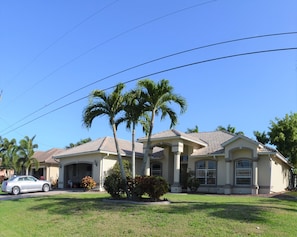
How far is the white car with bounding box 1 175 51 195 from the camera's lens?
26.1 m

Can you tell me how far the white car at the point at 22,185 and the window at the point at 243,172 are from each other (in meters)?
14.7

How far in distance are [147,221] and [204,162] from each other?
1824cm

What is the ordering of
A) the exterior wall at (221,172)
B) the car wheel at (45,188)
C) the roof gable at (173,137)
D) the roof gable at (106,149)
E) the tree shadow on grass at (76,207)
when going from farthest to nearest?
the roof gable at (106,149)
the roof gable at (173,137)
the car wheel at (45,188)
the exterior wall at (221,172)
the tree shadow on grass at (76,207)

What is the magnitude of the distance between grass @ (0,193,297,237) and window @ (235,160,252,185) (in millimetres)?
13486

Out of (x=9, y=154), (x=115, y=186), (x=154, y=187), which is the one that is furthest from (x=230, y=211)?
(x=9, y=154)

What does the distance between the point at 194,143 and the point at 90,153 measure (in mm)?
8848

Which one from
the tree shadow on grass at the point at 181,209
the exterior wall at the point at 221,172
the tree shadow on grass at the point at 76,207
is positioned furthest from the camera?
the exterior wall at the point at 221,172

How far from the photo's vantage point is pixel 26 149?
142ft

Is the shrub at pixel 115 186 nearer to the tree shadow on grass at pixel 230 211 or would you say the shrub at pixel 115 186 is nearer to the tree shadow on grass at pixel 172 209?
the tree shadow on grass at pixel 172 209

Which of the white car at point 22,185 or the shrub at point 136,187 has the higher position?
the shrub at point 136,187

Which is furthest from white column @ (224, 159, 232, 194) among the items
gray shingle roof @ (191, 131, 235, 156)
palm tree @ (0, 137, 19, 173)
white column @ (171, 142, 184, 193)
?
palm tree @ (0, 137, 19, 173)

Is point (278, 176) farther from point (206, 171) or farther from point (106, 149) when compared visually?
point (106, 149)

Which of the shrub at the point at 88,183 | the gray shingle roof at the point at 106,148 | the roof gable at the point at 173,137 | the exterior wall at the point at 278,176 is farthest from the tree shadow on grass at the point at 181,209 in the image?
the roof gable at the point at 173,137

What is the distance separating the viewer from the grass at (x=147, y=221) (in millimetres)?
10578
